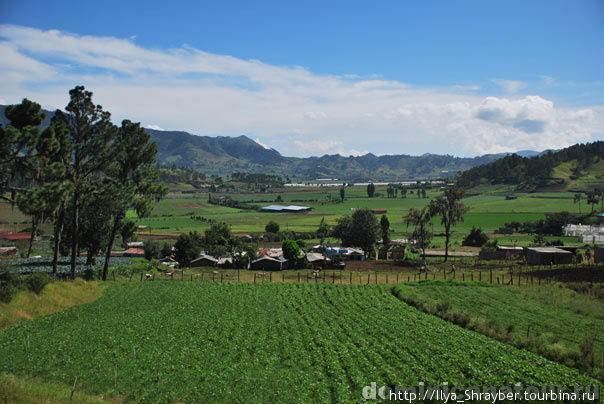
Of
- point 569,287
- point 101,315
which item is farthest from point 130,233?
point 569,287

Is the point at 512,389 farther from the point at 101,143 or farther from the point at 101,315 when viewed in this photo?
the point at 101,143

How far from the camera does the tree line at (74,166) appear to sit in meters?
23.1

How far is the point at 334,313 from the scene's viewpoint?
27812 mm

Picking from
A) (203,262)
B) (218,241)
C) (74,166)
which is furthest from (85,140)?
(218,241)

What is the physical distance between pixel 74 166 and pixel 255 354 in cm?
2683

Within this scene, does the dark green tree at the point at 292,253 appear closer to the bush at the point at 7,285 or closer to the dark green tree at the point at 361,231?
the dark green tree at the point at 361,231

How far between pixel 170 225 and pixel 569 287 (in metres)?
103

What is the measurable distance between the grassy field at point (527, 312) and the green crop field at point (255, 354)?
1.41m

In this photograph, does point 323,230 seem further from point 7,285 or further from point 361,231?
point 7,285

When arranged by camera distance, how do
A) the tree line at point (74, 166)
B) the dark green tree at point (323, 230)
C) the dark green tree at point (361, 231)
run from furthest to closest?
the dark green tree at point (323, 230) → the dark green tree at point (361, 231) → the tree line at point (74, 166)

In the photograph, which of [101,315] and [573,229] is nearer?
[101,315]

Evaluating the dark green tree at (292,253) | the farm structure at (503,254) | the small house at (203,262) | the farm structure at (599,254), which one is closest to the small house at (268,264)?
the dark green tree at (292,253)

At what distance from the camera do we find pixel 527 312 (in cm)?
2853

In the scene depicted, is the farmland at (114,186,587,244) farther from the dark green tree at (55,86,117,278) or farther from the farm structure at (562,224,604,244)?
the dark green tree at (55,86,117,278)
